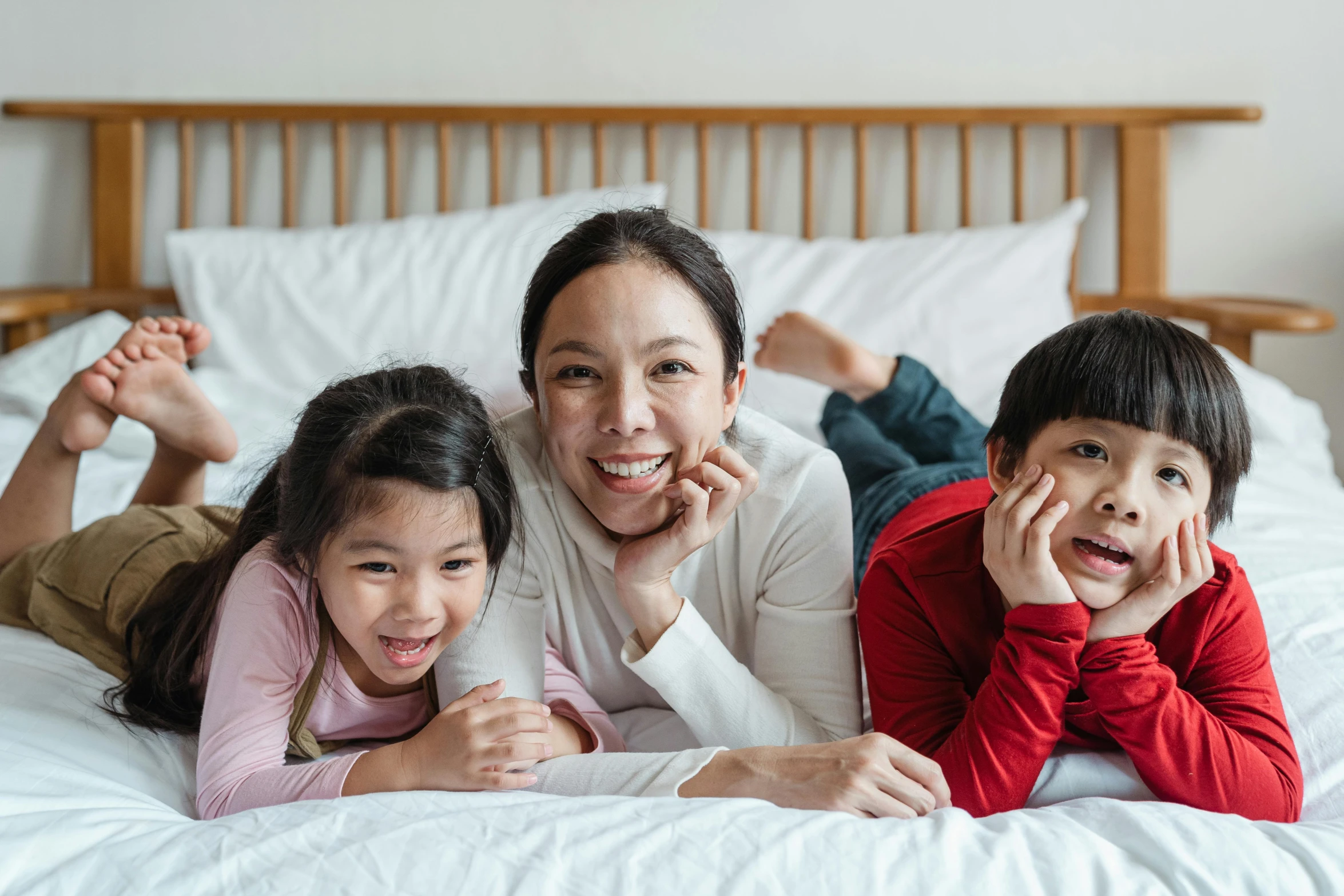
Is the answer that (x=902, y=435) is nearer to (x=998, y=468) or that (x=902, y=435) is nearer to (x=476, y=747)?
(x=998, y=468)

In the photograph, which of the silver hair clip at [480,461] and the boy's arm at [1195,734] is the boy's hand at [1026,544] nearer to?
the boy's arm at [1195,734]

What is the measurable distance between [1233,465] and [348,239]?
1588 millimetres

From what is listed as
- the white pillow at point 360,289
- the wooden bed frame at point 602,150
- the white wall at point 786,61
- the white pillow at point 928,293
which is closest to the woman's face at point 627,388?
the white pillow at point 928,293

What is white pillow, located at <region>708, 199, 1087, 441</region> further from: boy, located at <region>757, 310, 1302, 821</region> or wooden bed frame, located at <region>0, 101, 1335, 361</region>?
boy, located at <region>757, 310, 1302, 821</region>

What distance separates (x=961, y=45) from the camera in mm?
2158

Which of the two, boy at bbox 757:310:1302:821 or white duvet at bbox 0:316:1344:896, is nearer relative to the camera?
white duvet at bbox 0:316:1344:896

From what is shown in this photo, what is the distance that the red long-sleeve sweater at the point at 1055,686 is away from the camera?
28.9 inches

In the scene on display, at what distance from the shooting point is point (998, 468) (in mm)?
876

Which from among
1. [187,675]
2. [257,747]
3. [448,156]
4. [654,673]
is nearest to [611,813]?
[654,673]

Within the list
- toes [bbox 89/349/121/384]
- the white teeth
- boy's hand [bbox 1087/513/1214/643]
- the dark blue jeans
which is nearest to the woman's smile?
the white teeth

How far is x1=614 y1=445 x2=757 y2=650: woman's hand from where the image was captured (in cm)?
81

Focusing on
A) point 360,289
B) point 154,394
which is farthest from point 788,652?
point 360,289

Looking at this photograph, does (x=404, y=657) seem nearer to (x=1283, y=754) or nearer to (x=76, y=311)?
(x=1283, y=754)

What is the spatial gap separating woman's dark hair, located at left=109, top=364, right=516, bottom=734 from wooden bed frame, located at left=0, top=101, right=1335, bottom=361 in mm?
1329
